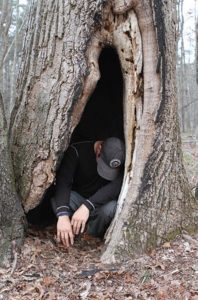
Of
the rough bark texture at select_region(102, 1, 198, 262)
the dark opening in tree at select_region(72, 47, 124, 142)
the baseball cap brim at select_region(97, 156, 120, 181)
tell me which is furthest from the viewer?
the dark opening in tree at select_region(72, 47, 124, 142)

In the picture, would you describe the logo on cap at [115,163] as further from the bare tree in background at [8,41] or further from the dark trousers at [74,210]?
the bare tree in background at [8,41]

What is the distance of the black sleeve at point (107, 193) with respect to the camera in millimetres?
3644

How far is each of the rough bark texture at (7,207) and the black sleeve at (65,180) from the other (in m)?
0.40

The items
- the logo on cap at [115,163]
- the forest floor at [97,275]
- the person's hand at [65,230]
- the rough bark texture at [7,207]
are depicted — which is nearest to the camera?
the forest floor at [97,275]

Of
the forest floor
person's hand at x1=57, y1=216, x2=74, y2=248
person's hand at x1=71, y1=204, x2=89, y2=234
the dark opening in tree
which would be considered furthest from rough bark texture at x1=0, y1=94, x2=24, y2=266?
the dark opening in tree

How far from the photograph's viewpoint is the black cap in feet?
11.8

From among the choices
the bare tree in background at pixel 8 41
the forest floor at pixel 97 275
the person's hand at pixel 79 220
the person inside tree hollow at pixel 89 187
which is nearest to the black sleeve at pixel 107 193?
the person inside tree hollow at pixel 89 187

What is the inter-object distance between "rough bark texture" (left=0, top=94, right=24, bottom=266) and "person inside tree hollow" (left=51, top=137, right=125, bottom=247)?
0.41 metres

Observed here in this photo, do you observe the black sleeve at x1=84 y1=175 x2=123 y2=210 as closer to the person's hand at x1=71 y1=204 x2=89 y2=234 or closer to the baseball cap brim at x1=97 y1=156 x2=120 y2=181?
the baseball cap brim at x1=97 y1=156 x2=120 y2=181

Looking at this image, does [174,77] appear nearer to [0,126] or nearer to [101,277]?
[0,126]

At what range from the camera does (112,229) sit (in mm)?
3436

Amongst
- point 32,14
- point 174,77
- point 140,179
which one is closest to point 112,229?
point 140,179

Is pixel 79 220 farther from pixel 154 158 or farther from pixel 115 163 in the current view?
pixel 154 158

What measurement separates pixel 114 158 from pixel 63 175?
52 cm
